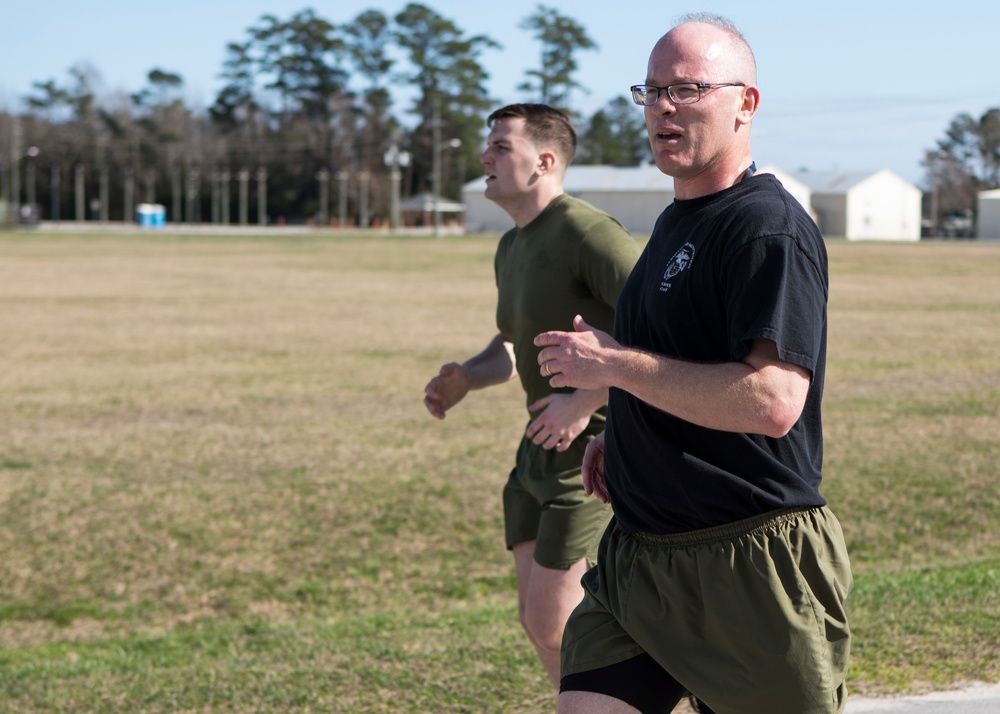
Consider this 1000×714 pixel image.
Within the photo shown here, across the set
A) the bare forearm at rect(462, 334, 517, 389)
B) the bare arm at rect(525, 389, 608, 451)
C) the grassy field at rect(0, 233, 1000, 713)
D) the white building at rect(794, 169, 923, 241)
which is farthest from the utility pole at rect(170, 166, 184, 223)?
the bare arm at rect(525, 389, 608, 451)

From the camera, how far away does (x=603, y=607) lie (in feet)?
8.95

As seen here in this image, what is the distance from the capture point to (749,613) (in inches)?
96.5

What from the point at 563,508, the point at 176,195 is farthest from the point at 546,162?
the point at 176,195

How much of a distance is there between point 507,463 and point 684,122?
695 centimetres

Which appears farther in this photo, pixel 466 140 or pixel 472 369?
pixel 466 140

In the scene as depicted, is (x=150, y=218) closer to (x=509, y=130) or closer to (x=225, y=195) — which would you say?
(x=225, y=195)

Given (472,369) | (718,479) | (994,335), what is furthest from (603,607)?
(994,335)

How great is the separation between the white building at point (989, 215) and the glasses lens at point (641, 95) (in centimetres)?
6911

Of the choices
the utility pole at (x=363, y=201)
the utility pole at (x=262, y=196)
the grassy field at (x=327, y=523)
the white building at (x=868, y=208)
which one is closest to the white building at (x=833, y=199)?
the white building at (x=868, y=208)

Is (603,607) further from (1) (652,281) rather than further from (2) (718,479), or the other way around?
(1) (652,281)

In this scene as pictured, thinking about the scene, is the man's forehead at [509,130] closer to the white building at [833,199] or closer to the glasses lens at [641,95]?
the glasses lens at [641,95]

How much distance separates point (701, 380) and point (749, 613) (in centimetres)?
53

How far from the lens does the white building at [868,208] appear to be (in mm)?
85062

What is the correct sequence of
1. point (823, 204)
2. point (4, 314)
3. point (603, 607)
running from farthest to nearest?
point (823, 204) < point (4, 314) < point (603, 607)
